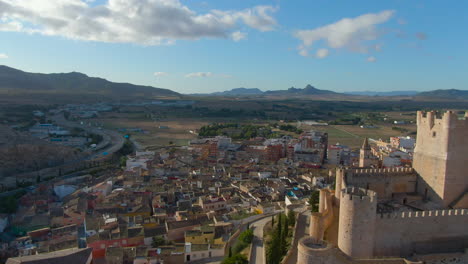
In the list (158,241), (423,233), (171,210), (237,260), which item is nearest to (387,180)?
(423,233)

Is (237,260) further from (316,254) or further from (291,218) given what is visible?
(316,254)

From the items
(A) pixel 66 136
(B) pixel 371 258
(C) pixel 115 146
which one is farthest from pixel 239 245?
(A) pixel 66 136

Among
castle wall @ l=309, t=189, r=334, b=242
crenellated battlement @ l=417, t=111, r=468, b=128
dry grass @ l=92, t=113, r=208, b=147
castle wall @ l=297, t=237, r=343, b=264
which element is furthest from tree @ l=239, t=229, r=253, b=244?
dry grass @ l=92, t=113, r=208, b=147

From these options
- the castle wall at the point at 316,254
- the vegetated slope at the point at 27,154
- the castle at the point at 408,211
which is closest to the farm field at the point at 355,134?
the vegetated slope at the point at 27,154

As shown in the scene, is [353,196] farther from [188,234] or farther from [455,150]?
[188,234]

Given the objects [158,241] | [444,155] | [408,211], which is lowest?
[158,241]

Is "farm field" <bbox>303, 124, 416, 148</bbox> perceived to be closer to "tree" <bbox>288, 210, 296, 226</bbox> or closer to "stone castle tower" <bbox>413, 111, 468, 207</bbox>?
"tree" <bbox>288, 210, 296, 226</bbox>
